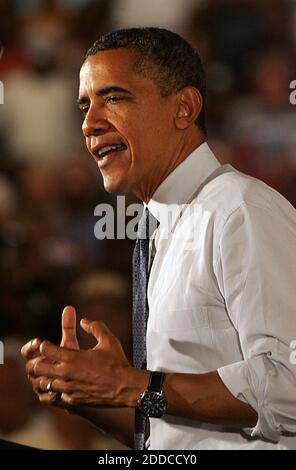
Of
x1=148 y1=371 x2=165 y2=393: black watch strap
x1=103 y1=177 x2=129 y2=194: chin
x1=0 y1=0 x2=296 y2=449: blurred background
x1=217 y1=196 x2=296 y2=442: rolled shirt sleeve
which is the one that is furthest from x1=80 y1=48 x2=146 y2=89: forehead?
x1=0 y1=0 x2=296 y2=449: blurred background

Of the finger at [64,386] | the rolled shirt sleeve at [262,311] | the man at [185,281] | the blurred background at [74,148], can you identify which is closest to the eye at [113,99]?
the man at [185,281]

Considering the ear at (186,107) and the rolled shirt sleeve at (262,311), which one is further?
the ear at (186,107)

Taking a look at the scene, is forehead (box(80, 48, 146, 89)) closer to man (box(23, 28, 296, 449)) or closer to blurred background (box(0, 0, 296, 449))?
man (box(23, 28, 296, 449))

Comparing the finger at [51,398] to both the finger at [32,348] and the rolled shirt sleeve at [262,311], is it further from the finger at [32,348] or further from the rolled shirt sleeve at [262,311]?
the rolled shirt sleeve at [262,311]

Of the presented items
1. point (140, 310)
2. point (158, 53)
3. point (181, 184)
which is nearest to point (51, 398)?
point (140, 310)

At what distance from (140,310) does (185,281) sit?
135mm

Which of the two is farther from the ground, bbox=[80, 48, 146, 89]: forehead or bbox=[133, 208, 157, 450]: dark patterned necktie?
bbox=[80, 48, 146, 89]: forehead

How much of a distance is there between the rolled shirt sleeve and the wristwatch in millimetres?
61

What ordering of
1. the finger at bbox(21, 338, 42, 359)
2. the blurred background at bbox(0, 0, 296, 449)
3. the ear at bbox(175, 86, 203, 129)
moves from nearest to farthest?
the finger at bbox(21, 338, 42, 359) < the ear at bbox(175, 86, 203, 129) < the blurred background at bbox(0, 0, 296, 449)

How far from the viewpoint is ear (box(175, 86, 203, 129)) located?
0.97 m

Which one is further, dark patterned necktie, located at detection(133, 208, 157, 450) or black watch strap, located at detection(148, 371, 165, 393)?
dark patterned necktie, located at detection(133, 208, 157, 450)

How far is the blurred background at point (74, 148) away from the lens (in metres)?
1.69

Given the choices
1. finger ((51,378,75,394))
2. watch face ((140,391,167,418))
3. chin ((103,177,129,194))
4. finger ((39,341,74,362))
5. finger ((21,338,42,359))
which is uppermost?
chin ((103,177,129,194))
